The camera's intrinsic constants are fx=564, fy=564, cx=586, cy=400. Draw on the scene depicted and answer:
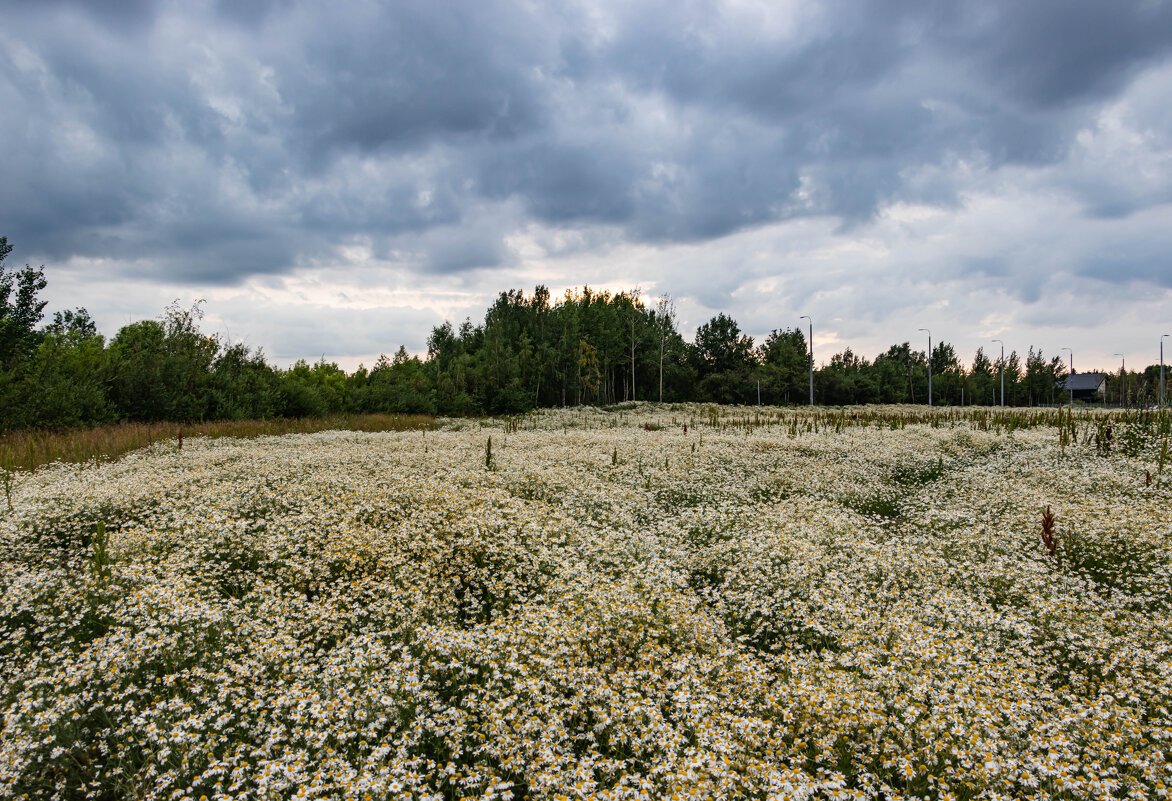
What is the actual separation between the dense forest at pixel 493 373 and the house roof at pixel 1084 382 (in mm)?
3524

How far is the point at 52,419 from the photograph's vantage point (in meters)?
25.1

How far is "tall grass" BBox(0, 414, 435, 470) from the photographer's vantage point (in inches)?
660

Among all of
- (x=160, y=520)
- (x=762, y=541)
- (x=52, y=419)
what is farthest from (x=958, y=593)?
(x=52, y=419)

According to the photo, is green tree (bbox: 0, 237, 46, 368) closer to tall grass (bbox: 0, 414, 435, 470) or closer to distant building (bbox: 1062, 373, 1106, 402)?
tall grass (bbox: 0, 414, 435, 470)

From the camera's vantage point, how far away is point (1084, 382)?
110000 mm

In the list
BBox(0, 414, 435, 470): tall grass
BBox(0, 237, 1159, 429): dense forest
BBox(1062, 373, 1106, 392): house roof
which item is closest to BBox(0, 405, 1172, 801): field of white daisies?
BBox(0, 414, 435, 470): tall grass

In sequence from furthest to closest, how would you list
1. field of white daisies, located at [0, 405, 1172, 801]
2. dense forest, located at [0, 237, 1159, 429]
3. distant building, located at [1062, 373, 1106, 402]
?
distant building, located at [1062, 373, 1106, 402]
dense forest, located at [0, 237, 1159, 429]
field of white daisies, located at [0, 405, 1172, 801]

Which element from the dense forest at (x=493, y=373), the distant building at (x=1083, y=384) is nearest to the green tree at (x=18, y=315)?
the dense forest at (x=493, y=373)

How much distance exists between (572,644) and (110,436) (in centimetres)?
2402

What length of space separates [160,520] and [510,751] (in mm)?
8623

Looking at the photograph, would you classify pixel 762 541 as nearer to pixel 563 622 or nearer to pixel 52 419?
pixel 563 622

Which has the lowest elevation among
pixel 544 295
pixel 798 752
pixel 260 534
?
pixel 798 752

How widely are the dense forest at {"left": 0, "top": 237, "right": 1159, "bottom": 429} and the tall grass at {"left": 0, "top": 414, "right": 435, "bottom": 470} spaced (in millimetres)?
3508

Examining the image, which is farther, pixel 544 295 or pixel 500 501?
pixel 544 295
